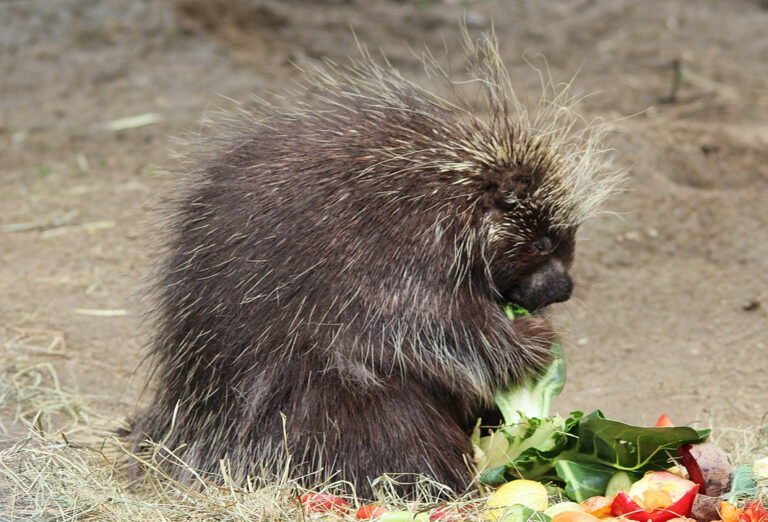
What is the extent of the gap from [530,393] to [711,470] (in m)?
0.70

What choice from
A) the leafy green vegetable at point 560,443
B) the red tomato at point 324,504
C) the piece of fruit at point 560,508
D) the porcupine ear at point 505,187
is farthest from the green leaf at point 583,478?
the porcupine ear at point 505,187

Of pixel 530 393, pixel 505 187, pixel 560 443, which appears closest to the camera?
pixel 560 443

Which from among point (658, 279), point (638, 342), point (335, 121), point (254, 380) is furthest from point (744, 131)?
point (254, 380)

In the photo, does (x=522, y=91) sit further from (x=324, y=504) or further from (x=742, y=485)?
(x=324, y=504)

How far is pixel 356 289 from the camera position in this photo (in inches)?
109

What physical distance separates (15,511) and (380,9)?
22.3 ft

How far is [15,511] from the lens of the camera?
2.59 m

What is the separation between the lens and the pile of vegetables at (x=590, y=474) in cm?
257

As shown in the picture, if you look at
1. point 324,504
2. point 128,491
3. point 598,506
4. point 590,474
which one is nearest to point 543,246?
point 590,474

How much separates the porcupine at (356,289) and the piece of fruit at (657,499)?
571 mm

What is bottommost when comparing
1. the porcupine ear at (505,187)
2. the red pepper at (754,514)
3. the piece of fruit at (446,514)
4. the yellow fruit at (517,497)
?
the piece of fruit at (446,514)

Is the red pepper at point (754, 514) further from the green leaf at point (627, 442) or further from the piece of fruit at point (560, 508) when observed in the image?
the piece of fruit at point (560, 508)

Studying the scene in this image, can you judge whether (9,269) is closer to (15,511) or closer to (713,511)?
(15,511)

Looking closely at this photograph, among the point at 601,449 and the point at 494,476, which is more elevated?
the point at 601,449
